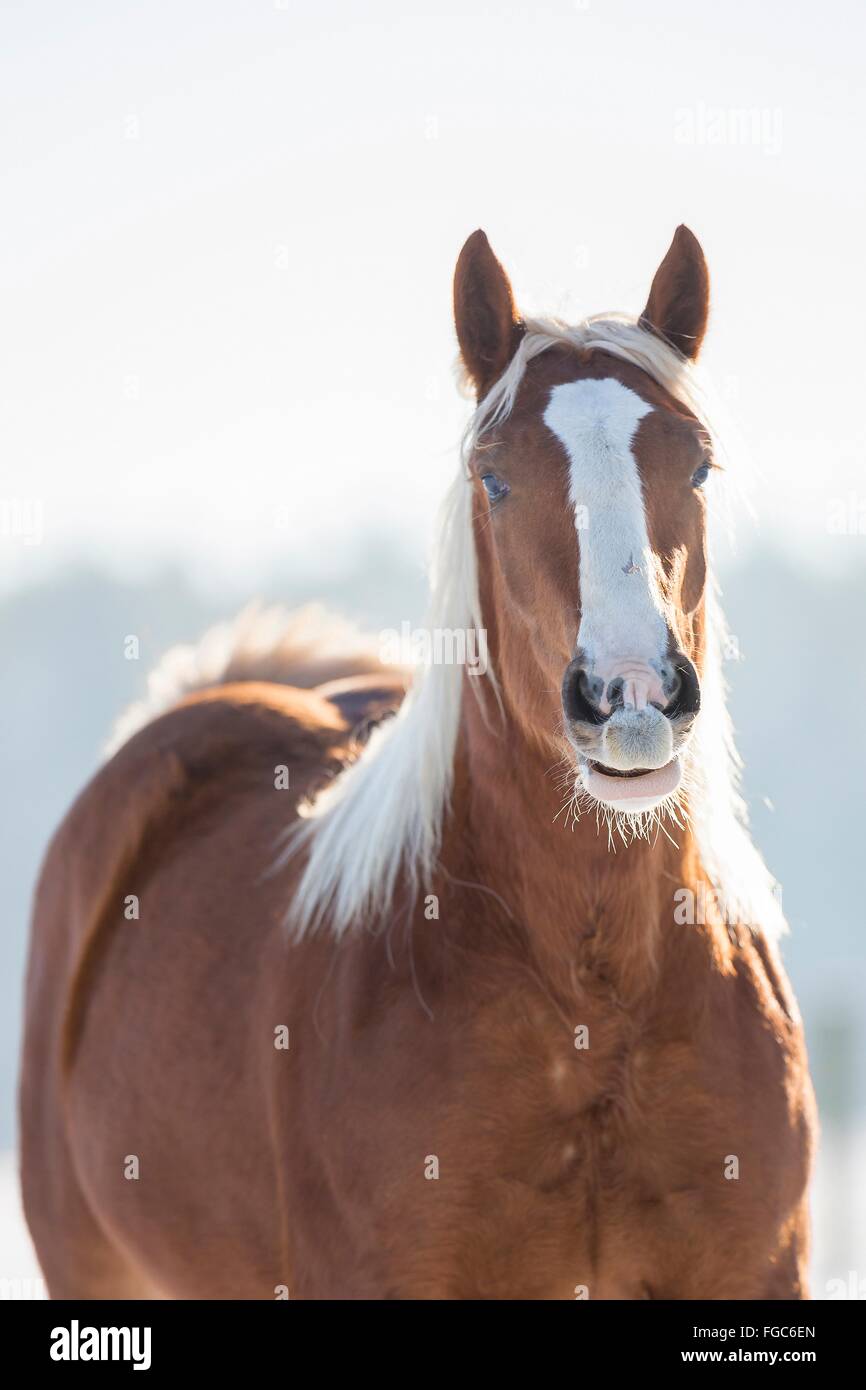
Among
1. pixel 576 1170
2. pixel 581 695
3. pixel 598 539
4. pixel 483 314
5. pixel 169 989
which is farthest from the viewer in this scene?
pixel 169 989

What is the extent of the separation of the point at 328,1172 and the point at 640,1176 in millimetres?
724

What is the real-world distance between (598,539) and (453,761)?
833mm

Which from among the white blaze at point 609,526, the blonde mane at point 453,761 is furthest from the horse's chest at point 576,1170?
the white blaze at point 609,526

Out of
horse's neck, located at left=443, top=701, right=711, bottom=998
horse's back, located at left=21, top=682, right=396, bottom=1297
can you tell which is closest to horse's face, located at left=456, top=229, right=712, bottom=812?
horse's neck, located at left=443, top=701, right=711, bottom=998

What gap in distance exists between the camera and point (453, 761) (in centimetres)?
379

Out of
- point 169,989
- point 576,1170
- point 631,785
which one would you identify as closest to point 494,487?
point 631,785

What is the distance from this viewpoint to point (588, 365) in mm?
3576

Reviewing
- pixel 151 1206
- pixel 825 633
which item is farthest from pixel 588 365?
pixel 825 633

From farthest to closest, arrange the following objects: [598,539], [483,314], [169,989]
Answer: [169,989] < [483,314] < [598,539]

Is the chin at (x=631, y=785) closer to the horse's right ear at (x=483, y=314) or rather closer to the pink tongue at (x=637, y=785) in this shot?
the pink tongue at (x=637, y=785)

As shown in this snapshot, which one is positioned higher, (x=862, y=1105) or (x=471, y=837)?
(x=862, y=1105)

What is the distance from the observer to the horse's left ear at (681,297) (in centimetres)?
375

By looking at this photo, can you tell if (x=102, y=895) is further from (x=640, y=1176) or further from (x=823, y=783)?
(x=823, y=783)

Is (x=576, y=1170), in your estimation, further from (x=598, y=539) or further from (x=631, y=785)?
(x=598, y=539)
